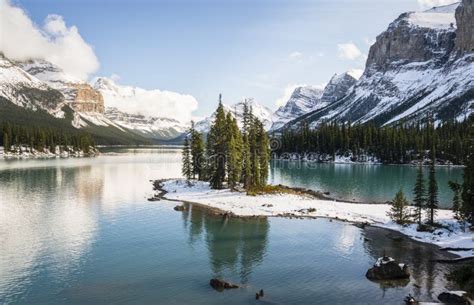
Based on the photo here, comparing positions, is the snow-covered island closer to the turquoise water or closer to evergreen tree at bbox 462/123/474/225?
evergreen tree at bbox 462/123/474/225

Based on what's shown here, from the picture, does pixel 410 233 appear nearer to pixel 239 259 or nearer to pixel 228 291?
pixel 239 259

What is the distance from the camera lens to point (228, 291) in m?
36.9

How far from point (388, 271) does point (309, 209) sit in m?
31.9

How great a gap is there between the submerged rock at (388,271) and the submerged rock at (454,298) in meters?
5.81

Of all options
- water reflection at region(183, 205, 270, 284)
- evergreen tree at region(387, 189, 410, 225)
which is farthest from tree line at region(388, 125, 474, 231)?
water reflection at region(183, 205, 270, 284)

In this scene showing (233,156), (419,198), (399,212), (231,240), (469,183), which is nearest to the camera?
(469,183)

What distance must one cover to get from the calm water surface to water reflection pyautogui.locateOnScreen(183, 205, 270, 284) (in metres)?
0.13

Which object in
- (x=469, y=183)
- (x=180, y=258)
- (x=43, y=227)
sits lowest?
(x=180, y=258)

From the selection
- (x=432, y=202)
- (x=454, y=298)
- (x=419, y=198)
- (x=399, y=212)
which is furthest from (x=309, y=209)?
(x=454, y=298)

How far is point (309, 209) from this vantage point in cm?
7188

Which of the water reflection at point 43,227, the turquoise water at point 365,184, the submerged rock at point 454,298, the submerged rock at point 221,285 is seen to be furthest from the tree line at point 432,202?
the water reflection at point 43,227

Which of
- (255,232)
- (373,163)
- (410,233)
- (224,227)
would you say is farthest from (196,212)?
(373,163)

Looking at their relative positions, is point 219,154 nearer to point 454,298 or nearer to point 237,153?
point 237,153

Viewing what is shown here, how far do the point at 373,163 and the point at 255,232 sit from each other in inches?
5908
